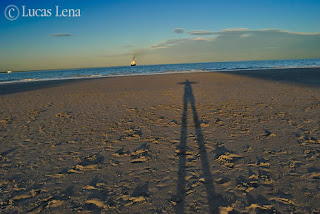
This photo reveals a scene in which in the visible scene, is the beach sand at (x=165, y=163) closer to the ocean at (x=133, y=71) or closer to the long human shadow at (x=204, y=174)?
the long human shadow at (x=204, y=174)

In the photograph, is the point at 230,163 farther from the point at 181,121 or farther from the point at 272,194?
the point at 181,121

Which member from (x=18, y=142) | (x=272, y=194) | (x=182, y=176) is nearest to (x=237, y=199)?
(x=272, y=194)

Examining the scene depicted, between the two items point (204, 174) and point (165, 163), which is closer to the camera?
point (204, 174)

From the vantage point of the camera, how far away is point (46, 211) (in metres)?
2.56

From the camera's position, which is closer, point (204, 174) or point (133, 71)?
point (204, 174)

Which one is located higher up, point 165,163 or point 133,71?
point 133,71

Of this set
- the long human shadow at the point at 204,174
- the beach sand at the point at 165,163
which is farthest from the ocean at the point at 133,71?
the long human shadow at the point at 204,174

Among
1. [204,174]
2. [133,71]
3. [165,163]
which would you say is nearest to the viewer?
[204,174]

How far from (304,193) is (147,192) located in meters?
2.15

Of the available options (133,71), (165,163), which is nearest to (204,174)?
(165,163)

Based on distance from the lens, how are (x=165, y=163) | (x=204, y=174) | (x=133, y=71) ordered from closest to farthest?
(x=204, y=174), (x=165, y=163), (x=133, y=71)

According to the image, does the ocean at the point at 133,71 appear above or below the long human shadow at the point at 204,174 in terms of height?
above

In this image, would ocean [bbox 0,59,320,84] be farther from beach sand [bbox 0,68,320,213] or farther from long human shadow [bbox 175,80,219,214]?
long human shadow [bbox 175,80,219,214]

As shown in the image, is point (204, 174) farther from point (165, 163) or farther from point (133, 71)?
point (133, 71)
